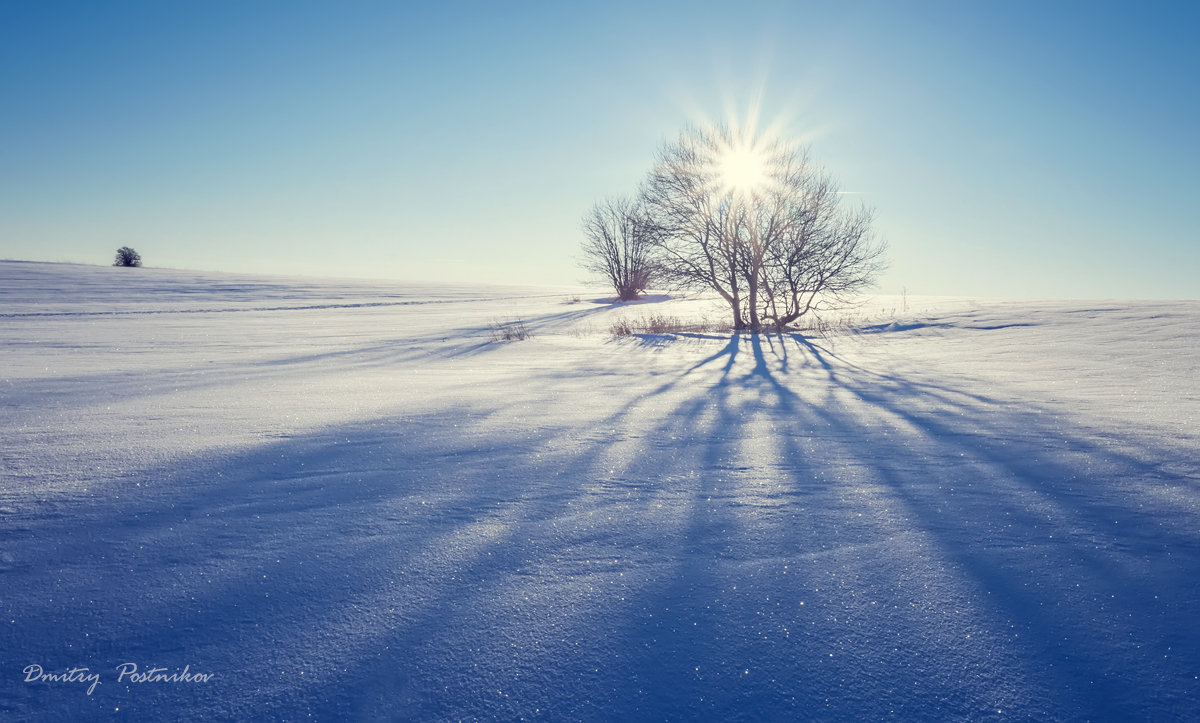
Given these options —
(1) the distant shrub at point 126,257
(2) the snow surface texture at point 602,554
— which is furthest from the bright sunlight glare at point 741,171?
(1) the distant shrub at point 126,257

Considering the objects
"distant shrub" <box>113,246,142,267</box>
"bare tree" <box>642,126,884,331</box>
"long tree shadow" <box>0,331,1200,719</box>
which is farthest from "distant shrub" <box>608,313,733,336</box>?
"distant shrub" <box>113,246,142,267</box>

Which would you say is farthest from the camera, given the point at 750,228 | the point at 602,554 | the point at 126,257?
the point at 126,257

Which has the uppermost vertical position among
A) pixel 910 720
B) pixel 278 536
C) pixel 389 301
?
pixel 389 301

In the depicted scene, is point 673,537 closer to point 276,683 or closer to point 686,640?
point 686,640

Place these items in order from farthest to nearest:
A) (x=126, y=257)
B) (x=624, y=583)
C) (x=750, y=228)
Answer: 1. (x=126, y=257)
2. (x=750, y=228)
3. (x=624, y=583)

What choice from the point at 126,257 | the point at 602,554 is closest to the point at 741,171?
the point at 602,554

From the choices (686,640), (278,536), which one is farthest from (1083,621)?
(278,536)

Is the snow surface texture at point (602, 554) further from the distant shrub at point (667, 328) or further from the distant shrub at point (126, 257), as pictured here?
the distant shrub at point (126, 257)

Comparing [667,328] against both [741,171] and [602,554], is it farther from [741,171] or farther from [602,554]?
[602,554]

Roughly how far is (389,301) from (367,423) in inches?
1085

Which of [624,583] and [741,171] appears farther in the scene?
[741,171]

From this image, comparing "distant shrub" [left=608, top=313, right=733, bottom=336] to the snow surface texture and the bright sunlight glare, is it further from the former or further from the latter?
the snow surface texture

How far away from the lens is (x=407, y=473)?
121 inches

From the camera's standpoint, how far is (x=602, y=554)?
2.17 meters
